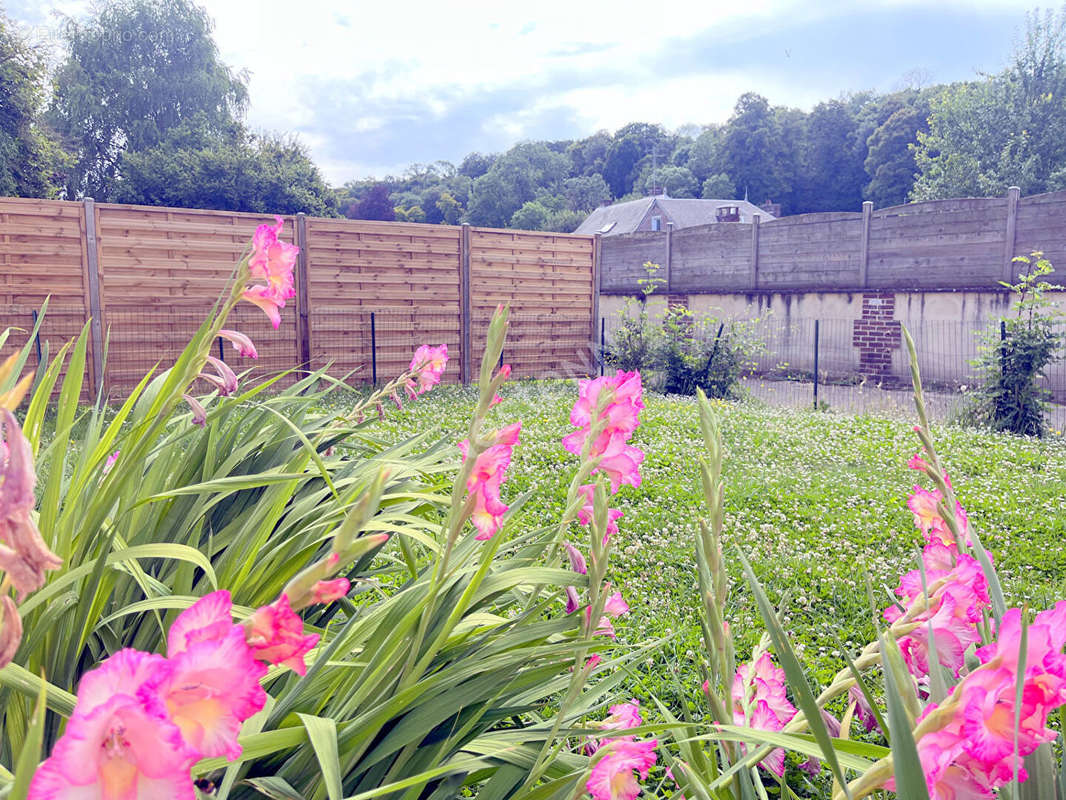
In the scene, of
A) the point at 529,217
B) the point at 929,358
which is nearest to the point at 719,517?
the point at 929,358

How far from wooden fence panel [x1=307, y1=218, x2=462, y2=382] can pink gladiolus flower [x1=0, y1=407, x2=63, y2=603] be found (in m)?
9.49

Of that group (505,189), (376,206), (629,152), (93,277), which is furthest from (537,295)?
(629,152)

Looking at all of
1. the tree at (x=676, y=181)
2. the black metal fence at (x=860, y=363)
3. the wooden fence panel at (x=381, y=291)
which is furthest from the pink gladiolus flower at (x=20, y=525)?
the tree at (x=676, y=181)

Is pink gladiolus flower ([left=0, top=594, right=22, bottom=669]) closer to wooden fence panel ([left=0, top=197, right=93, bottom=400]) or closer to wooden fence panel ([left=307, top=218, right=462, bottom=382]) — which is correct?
wooden fence panel ([left=0, top=197, right=93, bottom=400])

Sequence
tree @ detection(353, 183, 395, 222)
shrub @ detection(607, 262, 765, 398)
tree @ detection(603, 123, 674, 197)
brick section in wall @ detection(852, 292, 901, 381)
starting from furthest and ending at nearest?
tree @ detection(603, 123, 674, 197) → tree @ detection(353, 183, 395, 222) → brick section in wall @ detection(852, 292, 901, 381) → shrub @ detection(607, 262, 765, 398)

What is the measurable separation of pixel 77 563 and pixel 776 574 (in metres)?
2.69

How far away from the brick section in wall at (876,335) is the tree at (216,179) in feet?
A: 60.9

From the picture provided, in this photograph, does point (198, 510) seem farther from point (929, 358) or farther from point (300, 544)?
point (929, 358)

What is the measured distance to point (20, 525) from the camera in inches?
13.6

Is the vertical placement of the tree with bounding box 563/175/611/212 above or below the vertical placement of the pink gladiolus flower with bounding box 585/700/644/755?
above

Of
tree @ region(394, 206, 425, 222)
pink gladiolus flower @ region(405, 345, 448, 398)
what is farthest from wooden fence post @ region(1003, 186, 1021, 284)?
tree @ region(394, 206, 425, 222)

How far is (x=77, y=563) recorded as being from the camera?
3.73ft

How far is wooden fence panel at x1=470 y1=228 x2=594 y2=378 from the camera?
10.8 meters

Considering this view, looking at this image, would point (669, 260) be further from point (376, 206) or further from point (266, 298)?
point (376, 206)
